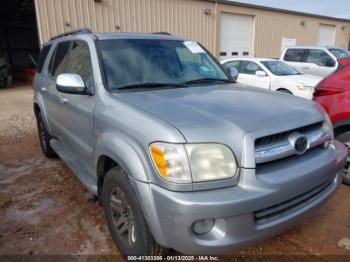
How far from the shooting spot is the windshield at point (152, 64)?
109 inches

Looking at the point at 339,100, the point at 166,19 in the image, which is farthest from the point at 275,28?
the point at 339,100

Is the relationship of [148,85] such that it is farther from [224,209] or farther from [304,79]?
[304,79]

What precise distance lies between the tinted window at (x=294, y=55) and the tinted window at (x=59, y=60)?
9511 mm

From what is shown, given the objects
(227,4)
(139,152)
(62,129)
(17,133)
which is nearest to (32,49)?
(227,4)

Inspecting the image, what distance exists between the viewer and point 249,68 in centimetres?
918

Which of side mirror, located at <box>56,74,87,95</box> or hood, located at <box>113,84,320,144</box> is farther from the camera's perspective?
side mirror, located at <box>56,74,87,95</box>

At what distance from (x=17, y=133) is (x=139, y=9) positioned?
9.08 metres

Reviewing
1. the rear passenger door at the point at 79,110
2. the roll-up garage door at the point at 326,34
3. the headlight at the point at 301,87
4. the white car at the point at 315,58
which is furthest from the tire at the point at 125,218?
the roll-up garage door at the point at 326,34

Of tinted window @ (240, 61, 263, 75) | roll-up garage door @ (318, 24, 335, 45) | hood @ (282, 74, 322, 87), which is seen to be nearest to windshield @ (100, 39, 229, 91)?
hood @ (282, 74, 322, 87)

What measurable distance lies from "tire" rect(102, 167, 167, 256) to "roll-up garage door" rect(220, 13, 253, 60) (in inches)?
622

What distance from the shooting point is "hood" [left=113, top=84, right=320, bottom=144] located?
188 centimetres

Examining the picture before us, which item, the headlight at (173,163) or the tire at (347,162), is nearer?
the headlight at (173,163)

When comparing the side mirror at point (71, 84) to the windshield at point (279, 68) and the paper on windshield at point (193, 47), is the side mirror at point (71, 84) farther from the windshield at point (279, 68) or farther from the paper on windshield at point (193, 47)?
the windshield at point (279, 68)

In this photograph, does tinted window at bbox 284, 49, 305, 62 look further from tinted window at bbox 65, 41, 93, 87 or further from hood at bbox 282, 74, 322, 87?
tinted window at bbox 65, 41, 93, 87
